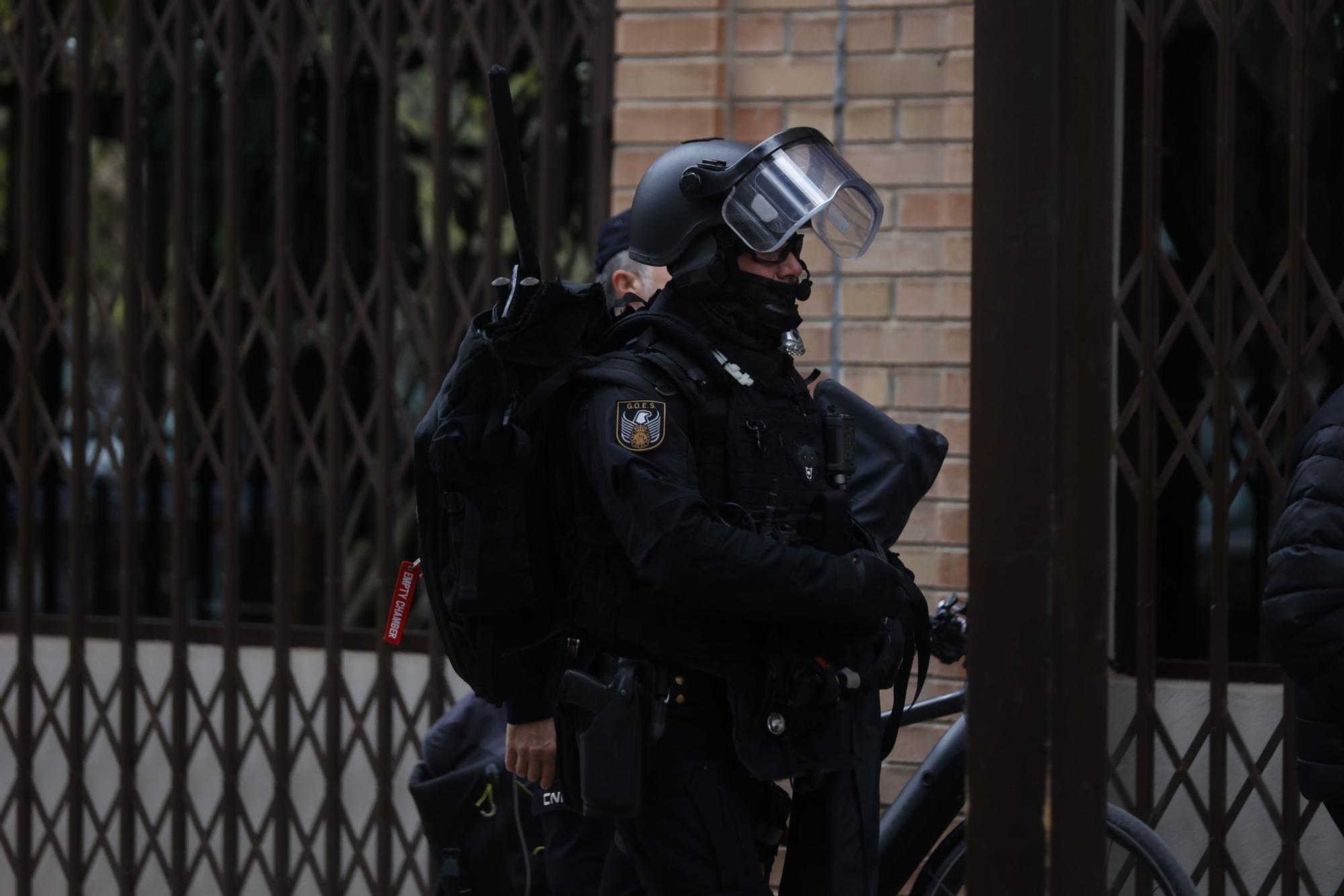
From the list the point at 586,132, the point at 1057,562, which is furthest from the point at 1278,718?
the point at 1057,562

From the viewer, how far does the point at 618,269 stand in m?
3.67

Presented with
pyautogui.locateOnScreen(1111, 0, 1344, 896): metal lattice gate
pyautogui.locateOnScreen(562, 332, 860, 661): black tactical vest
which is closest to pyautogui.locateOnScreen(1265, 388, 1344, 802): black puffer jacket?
pyautogui.locateOnScreen(562, 332, 860, 661): black tactical vest

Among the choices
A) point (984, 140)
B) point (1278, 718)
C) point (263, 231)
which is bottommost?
point (1278, 718)

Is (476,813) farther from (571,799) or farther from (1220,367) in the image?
(1220,367)

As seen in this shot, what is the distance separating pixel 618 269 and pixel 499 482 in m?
1.12

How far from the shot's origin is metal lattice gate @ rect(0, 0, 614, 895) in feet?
14.8

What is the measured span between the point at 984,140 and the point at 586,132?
9.39 feet

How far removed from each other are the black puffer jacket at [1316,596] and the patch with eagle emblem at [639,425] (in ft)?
3.66

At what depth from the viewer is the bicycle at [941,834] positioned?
3.44 metres

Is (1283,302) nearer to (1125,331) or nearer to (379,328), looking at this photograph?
(1125,331)

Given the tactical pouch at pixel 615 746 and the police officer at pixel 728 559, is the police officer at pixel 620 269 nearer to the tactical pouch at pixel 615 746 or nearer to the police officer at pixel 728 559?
the police officer at pixel 728 559

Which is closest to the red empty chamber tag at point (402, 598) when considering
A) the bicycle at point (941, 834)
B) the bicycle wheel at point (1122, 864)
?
the bicycle at point (941, 834)

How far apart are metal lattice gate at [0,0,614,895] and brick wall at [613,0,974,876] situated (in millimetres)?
355

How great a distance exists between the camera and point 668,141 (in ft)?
13.9
